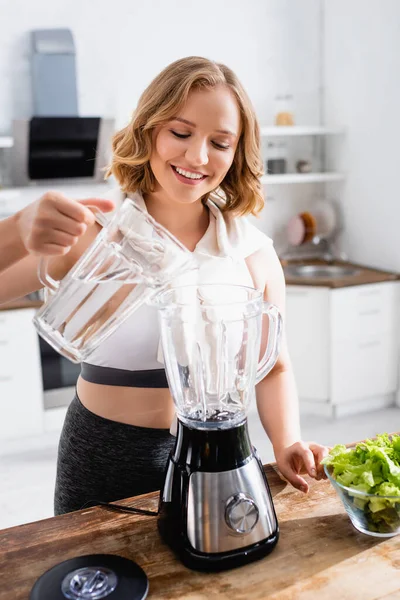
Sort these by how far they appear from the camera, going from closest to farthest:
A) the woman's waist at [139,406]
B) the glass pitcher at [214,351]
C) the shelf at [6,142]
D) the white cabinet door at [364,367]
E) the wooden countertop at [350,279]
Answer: the glass pitcher at [214,351], the woman's waist at [139,406], the shelf at [6,142], the wooden countertop at [350,279], the white cabinet door at [364,367]

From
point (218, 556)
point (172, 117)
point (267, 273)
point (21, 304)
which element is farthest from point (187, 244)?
point (21, 304)

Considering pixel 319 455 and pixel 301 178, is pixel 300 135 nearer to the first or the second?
pixel 301 178

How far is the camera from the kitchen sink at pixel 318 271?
146 inches

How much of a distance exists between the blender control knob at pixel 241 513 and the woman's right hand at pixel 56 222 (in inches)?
15.1

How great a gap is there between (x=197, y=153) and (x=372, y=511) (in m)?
0.62

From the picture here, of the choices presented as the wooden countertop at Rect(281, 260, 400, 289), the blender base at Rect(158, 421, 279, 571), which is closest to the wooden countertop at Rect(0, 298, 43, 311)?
the wooden countertop at Rect(281, 260, 400, 289)

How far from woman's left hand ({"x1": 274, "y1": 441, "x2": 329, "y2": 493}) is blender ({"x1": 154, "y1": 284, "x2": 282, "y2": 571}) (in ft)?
0.54

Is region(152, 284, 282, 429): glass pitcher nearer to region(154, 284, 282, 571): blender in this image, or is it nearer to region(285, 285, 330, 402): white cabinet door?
region(154, 284, 282, 571): blender

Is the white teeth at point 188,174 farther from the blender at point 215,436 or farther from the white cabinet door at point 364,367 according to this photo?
the white cabinet door at point 364,367

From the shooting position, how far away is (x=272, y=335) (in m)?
0.93

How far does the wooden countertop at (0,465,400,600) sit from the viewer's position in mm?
815

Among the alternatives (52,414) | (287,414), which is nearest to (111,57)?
(52,414)

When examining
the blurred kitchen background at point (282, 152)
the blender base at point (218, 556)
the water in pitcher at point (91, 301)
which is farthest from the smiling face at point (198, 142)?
the blurred kitchen background at point (282, 152)

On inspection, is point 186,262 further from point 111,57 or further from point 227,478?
point 111,57
